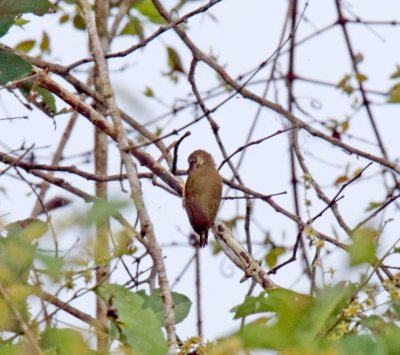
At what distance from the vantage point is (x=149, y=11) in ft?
10.7

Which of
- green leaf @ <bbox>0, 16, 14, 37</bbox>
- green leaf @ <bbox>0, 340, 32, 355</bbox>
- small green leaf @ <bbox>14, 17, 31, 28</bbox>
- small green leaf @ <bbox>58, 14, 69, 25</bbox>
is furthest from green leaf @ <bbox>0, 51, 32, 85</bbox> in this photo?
small green leaf @ <bbox>58, 14, 69, 25</bbox>

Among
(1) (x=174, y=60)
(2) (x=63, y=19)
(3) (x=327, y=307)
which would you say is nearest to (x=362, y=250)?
(3) (x=327, y=307)

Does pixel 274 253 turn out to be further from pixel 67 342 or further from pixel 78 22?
pixel 67 342

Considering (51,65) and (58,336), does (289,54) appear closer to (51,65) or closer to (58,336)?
(51,65)

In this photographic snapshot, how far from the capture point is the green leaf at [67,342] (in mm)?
906

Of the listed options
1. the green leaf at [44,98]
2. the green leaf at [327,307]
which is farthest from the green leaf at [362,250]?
the green leaf at [44,98]

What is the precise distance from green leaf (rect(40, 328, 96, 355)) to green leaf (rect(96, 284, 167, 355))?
8 centimetres

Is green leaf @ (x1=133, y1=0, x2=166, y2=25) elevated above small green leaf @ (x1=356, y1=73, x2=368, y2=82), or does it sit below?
above

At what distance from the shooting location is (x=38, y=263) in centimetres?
102

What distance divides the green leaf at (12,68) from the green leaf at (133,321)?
28.3 inches

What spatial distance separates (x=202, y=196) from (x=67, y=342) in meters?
1.08

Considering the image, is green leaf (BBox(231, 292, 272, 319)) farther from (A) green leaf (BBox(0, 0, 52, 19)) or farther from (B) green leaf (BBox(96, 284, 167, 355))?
(A) green leaf (BBox(0, 0, 52, 19))

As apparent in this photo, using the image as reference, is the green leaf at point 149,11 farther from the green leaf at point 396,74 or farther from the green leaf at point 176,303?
the green leaf at point 176,303

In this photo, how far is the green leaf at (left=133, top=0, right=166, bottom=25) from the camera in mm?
3256
